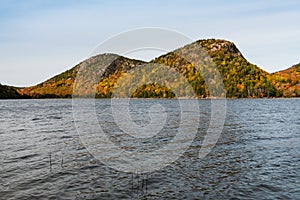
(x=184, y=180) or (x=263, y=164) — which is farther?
(x=263, y=164)

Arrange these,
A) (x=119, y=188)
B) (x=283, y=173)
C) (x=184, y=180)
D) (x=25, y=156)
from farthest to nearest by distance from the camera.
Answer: (x=25, y=156), (x=283, y=173), (x=184, y=180), (x=119, y=188)

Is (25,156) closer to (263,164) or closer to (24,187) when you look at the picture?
(24,187)

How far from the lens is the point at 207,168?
25.3 meters

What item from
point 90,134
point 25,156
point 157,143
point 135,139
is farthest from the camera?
point 90,134

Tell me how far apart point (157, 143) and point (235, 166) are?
1322 cm

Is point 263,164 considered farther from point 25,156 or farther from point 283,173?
point 25,156

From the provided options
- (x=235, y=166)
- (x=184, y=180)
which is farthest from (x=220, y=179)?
(x=235, y=166)

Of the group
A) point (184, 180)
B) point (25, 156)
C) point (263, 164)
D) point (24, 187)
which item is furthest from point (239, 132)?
point (24, 187)

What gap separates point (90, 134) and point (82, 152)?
1398 centimetres

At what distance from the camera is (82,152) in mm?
32219

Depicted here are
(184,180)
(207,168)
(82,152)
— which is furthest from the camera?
(82,152)

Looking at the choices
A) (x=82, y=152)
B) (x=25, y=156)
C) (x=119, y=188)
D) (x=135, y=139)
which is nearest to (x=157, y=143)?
(x=135, y=139)

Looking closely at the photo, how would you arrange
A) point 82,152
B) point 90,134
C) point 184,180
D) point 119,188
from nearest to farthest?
point 119,188
point 184,180
point 82,152
point 90,134

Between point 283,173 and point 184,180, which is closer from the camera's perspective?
point 184,180
